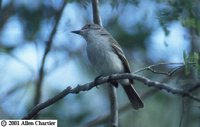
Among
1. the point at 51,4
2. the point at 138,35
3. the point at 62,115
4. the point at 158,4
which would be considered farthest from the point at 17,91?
the point at 158,4

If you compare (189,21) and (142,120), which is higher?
(189,21)

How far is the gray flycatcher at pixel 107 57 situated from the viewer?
6.68 metres

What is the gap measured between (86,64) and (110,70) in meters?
3.18

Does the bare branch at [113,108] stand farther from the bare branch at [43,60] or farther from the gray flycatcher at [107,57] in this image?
the bare branch at [43,60]

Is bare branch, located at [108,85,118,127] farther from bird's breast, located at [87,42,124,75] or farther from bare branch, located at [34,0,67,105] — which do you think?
bare branch, located at [34,0,67,105]

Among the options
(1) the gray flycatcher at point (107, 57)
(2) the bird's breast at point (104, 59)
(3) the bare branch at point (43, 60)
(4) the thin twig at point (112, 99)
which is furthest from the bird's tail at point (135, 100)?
(3) the bare branch at point (43, 60)

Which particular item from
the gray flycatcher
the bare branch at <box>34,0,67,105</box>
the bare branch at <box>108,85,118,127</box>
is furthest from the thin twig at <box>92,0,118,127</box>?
the bare branch at <box>34,0,67,105</box>

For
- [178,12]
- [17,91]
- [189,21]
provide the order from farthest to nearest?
[17,91] → [178,12] → [189,21]

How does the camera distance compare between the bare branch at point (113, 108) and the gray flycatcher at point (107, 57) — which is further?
the gray flycatcher at point (107, 57)

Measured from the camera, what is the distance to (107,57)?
6.74 meters

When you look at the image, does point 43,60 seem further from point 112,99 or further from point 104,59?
point 112,99

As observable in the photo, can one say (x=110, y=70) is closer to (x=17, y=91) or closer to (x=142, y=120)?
(x=17, y=91)

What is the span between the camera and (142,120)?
9.88 metres

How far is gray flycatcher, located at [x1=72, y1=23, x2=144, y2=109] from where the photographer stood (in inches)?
263
